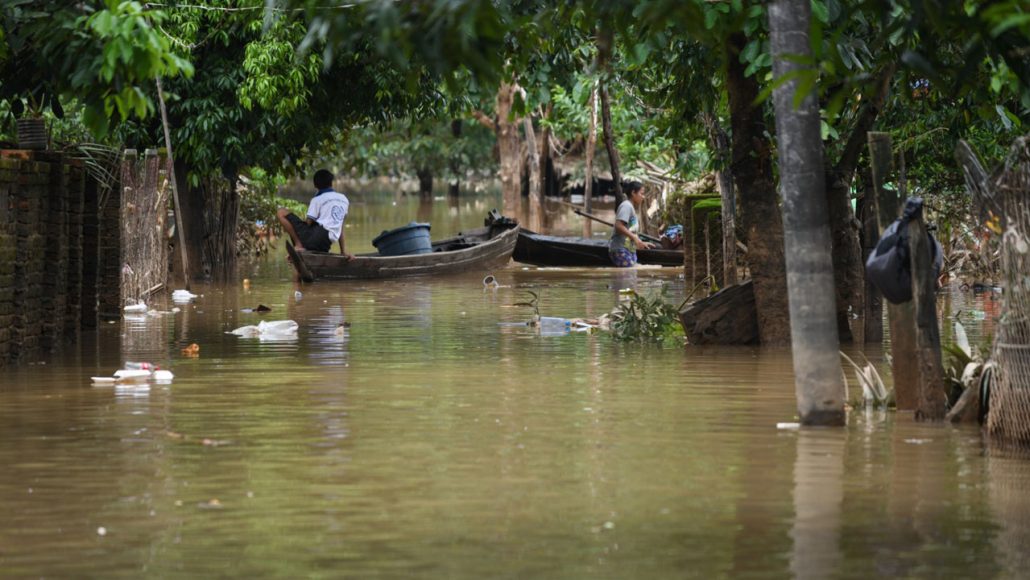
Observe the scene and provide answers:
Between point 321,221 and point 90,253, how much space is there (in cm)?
810

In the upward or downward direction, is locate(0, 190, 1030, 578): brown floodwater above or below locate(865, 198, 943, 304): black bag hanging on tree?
below

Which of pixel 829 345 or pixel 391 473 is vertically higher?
pixel 829 345

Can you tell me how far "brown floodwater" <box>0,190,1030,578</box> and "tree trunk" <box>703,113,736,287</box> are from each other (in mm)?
3299

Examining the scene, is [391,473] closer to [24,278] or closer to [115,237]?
[24,278]

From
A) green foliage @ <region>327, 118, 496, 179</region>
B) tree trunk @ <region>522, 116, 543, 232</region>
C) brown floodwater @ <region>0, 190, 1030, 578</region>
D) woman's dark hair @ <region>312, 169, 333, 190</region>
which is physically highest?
green foliage @ <region>327, 118, 496, 179</region>

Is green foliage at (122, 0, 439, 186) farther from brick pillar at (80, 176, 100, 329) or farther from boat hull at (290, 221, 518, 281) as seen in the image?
brick pillar at (80, 176, 100, 329)

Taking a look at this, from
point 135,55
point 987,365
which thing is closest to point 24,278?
point 135,55

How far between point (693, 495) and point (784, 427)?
193 cm

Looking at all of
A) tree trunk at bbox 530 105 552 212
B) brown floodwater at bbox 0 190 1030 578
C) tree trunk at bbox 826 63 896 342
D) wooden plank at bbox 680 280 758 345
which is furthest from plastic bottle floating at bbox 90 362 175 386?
tree trunk at bbox 530 105 552 212

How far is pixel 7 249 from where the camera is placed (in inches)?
481

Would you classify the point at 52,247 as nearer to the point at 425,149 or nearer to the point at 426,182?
the point at 425,149

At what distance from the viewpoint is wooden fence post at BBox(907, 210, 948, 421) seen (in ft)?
29.8

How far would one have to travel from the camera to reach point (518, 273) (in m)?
26.1

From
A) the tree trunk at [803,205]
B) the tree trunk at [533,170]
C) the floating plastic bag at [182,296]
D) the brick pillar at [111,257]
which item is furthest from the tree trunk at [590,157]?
the tree trunk at [803,205]
